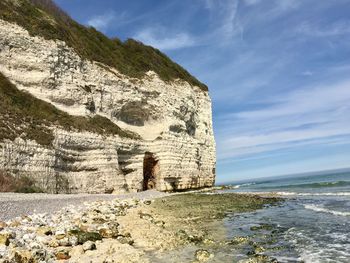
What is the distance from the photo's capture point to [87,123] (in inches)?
1217

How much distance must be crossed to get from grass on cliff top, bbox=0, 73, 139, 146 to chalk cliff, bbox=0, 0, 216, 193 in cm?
9

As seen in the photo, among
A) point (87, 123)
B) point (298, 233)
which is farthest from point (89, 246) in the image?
point (87, 123)

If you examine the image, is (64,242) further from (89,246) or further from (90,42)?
(90,42)

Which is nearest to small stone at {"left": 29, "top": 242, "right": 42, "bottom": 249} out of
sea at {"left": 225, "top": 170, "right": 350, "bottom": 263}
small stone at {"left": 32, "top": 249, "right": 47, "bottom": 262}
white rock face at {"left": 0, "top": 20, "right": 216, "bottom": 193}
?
small stone at {"left": 32, "top": 249, "right": 47, "bottom": 262}

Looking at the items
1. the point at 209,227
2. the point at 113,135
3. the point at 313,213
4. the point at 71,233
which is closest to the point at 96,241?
the point at 71,233

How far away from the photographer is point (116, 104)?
37125 millimetres

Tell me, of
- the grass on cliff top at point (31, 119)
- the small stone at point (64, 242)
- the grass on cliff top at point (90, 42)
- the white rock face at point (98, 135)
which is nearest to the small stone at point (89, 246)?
the small stone at point (64, 242)

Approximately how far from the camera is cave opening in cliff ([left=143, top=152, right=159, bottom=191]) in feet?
125

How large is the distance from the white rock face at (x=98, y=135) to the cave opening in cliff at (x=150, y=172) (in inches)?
4.1

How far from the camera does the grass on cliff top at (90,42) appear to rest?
105 feet

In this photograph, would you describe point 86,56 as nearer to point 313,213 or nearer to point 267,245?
point 313,213

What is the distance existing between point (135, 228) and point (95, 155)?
54.1 feet

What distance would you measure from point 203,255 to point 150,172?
29.7m

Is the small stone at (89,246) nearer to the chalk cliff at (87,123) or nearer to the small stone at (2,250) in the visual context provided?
the small stone at (2,250)
